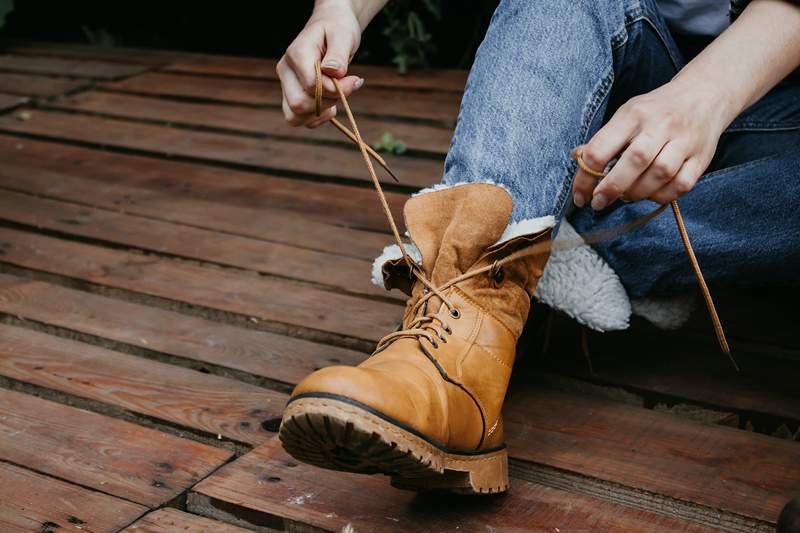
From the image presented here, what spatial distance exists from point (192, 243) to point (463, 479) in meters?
1.03

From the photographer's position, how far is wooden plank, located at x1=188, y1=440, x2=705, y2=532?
1067mm

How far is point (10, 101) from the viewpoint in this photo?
2.84 m

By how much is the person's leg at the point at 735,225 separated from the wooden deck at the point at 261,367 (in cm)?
17

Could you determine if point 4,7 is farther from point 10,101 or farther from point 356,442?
point 356,442

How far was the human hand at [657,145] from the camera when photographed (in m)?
0.98

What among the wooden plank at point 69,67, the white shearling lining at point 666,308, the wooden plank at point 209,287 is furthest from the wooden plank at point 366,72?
the white shearling lining at point 666,308

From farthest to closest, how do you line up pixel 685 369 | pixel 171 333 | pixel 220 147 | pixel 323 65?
pixel 220 147 < pixel 171 333 < pixel 685 369 < pixel 323 65

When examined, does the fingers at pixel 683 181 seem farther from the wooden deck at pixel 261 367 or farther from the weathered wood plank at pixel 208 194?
the weathered wood plank at pixel 208 194

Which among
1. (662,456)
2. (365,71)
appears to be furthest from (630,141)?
(365,71)

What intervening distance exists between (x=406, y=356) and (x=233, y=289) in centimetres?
73

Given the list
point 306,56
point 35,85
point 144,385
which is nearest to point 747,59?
point 306,56

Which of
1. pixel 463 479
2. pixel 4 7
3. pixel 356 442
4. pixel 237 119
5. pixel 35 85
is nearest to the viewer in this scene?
pixel 356 442

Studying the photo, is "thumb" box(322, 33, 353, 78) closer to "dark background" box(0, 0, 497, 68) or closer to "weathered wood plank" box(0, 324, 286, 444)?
"weathered wood plank" box(0, 324, 286, 444)

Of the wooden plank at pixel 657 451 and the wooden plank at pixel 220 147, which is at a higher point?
the wooden plank at pixel 220 147
